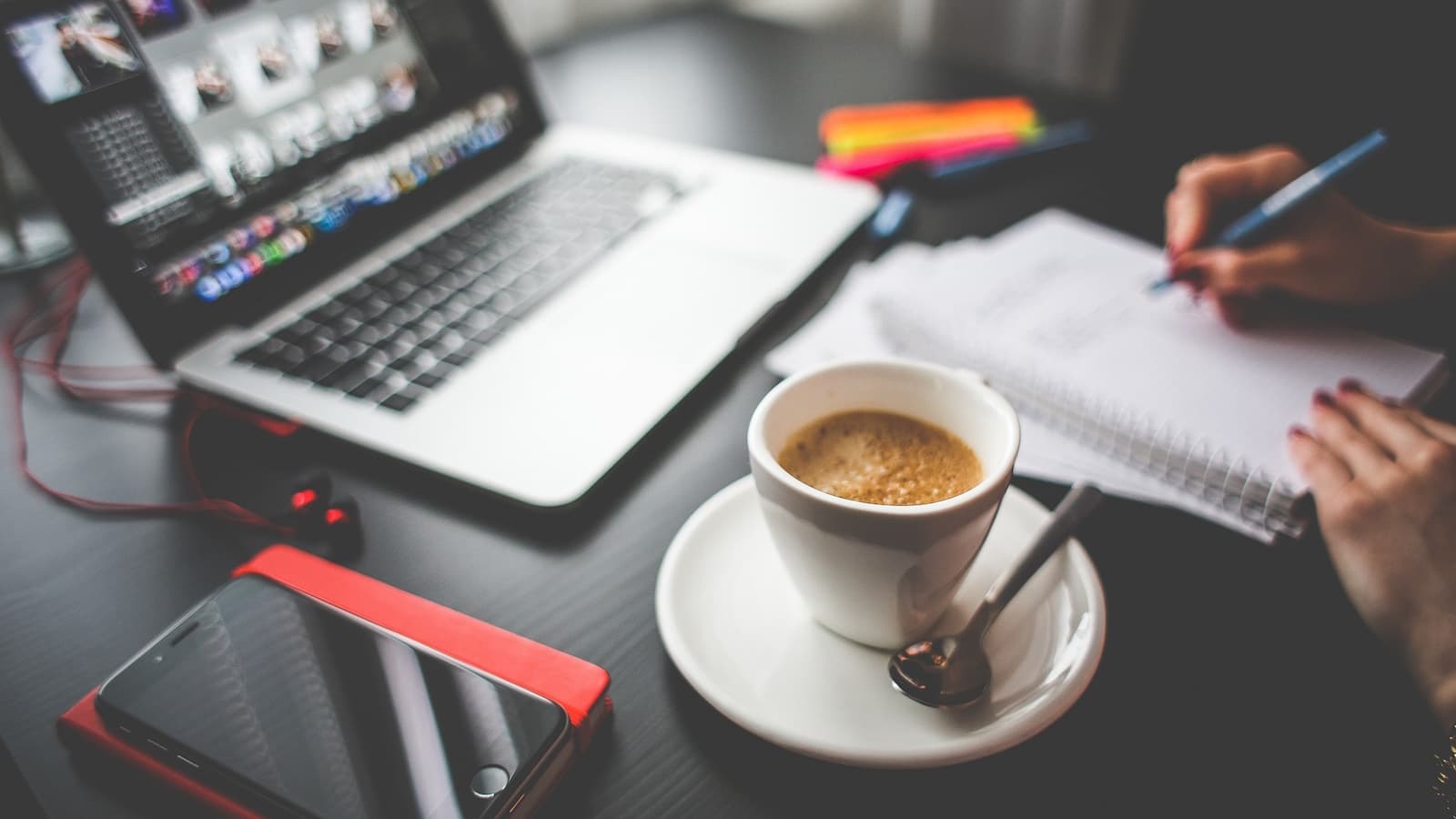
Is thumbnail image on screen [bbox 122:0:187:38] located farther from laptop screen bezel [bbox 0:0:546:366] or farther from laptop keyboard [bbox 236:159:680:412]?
laptop keyboard [bbox 236:159:680:412]

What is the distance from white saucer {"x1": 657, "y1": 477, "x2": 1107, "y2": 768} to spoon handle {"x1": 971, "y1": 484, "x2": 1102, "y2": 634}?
15 millimetres

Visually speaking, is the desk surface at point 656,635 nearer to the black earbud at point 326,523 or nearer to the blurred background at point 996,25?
the black earbud at point 326,523

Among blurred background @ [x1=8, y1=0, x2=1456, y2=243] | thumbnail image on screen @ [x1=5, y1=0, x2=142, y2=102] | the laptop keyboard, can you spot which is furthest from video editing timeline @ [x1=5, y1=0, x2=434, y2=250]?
blurred background @ [x1=8, y1=0, x2=1456, y2=243]

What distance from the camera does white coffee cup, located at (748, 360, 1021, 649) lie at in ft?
1.20

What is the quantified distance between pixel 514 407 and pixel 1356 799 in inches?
19.1

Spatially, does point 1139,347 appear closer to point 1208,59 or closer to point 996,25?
point 1208,59

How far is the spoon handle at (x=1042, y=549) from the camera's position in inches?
16.6

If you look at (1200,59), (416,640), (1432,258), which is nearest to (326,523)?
(416,640)

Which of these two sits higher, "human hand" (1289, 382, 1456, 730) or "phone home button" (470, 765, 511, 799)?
"phone home button" (470, 765, 511, 799)

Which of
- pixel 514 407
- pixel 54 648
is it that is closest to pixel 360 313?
pixel 514 407

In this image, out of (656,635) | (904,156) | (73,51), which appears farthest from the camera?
(904,156)

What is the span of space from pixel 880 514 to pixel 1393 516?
315 millimetres

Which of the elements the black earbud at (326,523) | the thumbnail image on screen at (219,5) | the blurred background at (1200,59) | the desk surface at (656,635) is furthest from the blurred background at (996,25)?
the black earbud at (326,523)

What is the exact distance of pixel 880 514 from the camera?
0.36 meters
